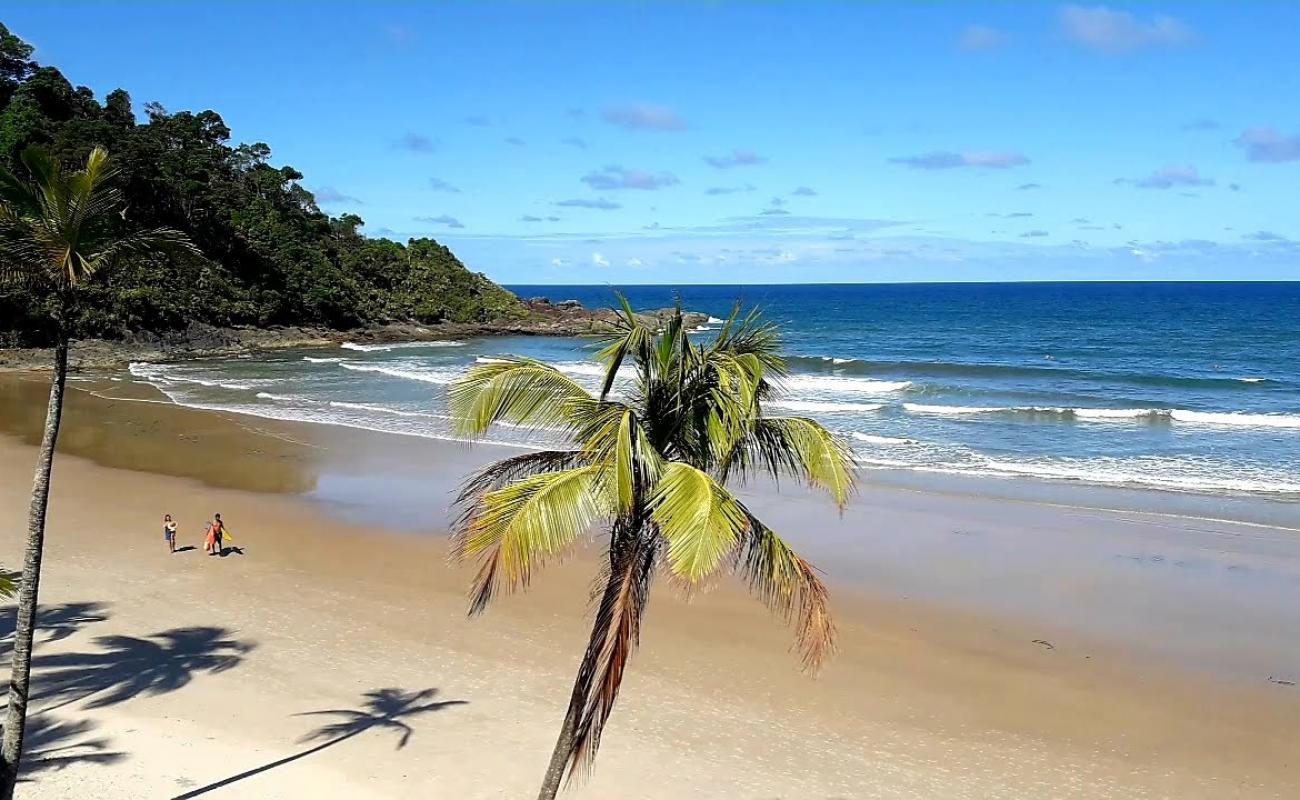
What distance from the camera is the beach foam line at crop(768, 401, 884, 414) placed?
34406 millimetres

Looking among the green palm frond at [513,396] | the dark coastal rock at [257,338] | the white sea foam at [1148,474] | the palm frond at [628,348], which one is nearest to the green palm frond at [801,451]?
the palm frond at [628,348]

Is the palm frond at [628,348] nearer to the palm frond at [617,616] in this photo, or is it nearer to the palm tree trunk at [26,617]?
the palm frond at [617,616]

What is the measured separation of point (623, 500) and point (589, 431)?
2.47 ft

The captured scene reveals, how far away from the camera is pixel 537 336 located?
7525cm

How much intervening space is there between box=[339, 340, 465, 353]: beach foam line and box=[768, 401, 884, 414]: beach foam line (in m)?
31.1

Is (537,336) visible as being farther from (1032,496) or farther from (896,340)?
(1032,496)

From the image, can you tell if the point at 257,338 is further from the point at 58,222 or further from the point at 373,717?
the point at 58,222

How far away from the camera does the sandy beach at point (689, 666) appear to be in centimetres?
934

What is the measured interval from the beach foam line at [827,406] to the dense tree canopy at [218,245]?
22.3 m

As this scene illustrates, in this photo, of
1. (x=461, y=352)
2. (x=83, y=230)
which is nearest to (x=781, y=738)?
(x=83, y=230)

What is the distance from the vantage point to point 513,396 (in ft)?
19.9

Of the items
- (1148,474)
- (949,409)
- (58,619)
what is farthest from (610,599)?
(949,409)

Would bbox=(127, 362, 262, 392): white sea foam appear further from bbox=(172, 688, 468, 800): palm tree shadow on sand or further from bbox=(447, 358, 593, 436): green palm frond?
bbox=(447, 358, 593, 436): green palm frond

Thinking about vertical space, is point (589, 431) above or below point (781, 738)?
above
